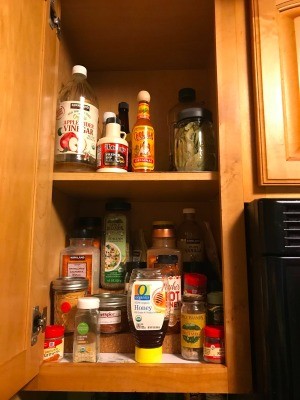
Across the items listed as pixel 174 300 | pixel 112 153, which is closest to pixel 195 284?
pixel 174 300

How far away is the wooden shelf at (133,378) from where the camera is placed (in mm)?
636

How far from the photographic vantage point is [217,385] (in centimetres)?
63

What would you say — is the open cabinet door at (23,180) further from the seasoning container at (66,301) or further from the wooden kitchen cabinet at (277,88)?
the wooden kitchen cabinet at (277,88)

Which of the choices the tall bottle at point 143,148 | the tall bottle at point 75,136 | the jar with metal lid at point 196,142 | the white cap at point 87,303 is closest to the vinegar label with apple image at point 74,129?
the tall bottle at point 75,136

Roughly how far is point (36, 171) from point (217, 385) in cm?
57

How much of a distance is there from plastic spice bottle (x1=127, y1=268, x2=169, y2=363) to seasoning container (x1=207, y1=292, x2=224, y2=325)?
0.10m

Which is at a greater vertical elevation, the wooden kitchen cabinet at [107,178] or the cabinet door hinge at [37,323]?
the wooden kitchen cabinet at [107,178]

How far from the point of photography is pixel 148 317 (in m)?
0.68

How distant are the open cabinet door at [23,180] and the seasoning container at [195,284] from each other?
0.34 m

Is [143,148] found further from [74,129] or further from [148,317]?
[148,317]

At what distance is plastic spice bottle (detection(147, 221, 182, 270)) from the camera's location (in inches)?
33.0

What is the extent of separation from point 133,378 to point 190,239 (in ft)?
1.34

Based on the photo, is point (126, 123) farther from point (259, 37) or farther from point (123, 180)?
point (259, 37)

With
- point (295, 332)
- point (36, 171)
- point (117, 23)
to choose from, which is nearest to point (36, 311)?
point (36, 171)
